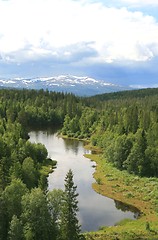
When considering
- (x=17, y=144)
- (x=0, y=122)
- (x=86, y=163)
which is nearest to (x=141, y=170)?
(x=86, y=163)

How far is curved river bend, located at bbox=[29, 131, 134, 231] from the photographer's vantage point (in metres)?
66.7

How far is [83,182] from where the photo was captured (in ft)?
295

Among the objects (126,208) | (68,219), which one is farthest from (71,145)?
(68,219)

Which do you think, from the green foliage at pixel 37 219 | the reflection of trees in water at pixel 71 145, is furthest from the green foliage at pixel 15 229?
the reflection of trees in water at pixel 71 145

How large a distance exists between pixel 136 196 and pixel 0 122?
7066 cm

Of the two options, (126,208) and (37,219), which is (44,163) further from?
(37,219)

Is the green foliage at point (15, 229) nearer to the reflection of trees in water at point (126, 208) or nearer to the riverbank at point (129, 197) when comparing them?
the riverbank at point (129, 197)

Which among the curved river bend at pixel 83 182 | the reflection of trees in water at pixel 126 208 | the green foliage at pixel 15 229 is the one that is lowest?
the reflection of trees in water at pixel 126 208

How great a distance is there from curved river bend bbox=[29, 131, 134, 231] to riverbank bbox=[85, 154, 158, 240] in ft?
7.64

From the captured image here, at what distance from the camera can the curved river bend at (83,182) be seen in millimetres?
66688

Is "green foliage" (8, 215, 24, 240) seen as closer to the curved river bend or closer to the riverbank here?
the riverbank

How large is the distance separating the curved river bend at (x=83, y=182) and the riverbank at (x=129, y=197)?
2.33 m

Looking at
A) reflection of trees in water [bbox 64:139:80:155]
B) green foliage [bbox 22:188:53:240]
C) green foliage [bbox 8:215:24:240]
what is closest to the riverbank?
green foliage [bbox 22:188:53:240]

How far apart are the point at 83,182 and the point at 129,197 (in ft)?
49.5
